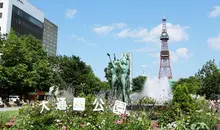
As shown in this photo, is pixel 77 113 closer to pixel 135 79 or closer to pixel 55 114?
pixel 55 114

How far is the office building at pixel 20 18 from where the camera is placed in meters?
55.9

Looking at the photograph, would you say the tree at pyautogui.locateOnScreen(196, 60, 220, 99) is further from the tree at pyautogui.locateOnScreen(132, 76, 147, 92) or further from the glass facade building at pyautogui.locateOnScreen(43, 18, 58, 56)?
the glass facade building at pyautogui.locateOnScreen(43, 18, 58, 56)

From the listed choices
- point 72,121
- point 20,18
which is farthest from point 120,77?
point 20,18

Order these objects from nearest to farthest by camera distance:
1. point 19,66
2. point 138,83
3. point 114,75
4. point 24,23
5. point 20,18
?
point 114,75, point 19,66, point 20,18, point 24,23, point 138,83

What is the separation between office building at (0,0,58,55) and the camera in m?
55.9

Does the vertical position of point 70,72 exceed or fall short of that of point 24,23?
it falls short

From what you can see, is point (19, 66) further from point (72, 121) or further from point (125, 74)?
point (72, 121)

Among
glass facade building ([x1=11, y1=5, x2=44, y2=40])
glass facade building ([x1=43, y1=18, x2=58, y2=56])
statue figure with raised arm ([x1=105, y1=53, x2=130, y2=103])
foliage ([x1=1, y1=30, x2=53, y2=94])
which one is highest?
glass facade building ([x1=43, y1=18, x2=58, y2=56])

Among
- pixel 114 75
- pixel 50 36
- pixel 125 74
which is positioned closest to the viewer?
pixel 125 74

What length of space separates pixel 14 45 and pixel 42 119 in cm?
2979

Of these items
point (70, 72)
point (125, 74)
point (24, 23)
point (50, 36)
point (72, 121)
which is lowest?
point (72, 121)

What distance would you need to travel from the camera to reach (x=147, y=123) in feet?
25.2

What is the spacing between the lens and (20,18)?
60.9m

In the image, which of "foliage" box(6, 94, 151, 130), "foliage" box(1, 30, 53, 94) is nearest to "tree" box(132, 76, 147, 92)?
"foliage" box(1, 30, 53, 94)
